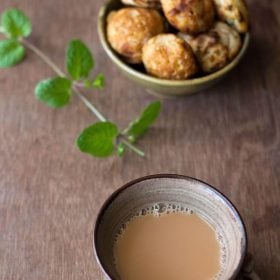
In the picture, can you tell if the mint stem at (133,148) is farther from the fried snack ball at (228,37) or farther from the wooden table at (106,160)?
the fried snack ball at (228,37)

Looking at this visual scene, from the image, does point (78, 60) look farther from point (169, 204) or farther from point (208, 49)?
point (169, 204)

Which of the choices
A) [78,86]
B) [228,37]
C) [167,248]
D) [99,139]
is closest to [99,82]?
[78,86]

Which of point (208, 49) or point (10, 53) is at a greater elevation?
point (10, 53)

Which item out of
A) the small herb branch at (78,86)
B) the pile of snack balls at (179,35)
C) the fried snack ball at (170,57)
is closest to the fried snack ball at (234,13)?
the pile of snack balls at (179,35)

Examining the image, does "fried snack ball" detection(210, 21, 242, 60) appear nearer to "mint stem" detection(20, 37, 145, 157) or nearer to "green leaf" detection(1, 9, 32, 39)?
"mint stem" detection(20, 37, 145, 157)

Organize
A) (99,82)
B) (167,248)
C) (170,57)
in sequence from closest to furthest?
(167,248)
(170,57)
(99,82)

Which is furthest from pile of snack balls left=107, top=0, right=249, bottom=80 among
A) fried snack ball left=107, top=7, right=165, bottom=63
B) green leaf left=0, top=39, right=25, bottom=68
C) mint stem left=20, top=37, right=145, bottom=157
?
green leaf left=0, top=39, right=25, bottom=68
